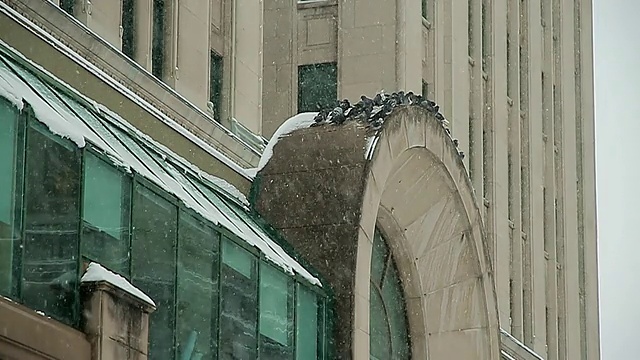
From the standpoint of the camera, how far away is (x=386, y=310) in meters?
33.2

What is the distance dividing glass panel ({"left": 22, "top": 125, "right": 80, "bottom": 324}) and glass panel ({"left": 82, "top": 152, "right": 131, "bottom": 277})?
0.99 ft

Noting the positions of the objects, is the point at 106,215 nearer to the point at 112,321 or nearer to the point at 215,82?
the point at 112,321

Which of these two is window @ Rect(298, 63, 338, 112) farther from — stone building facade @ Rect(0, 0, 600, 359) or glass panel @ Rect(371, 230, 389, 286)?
glass panel @ Rect(371, 230, 389, 286)

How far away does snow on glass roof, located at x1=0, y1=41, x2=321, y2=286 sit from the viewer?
67.9ft

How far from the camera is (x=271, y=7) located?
47.4m

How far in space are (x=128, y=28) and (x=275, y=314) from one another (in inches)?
258

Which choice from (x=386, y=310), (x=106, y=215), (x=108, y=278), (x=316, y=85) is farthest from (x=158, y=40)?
(x=316, y=85)

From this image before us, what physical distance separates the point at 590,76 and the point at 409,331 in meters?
32.4

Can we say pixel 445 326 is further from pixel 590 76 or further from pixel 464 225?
pixel 590 76

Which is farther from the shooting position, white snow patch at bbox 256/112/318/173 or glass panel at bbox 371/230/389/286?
glass panel at bbox 371/230/389/286

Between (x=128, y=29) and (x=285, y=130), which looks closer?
(x=285, y=130)

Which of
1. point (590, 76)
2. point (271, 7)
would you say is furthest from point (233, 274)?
point (590, 76)

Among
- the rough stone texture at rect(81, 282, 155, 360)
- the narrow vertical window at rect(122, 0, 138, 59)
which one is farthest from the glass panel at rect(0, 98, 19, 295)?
the narrow vertical window at rect(122, 0, 138, 59)

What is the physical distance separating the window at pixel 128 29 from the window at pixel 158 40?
77 cm
